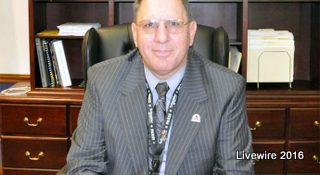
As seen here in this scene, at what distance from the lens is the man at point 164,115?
4.94ft

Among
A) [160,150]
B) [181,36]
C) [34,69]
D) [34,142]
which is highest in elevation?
[181,36]

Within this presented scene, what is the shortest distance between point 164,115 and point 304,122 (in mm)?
1266

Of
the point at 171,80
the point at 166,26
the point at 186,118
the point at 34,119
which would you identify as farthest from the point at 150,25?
the point at 34,119

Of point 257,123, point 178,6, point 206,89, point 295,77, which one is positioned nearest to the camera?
point 178,6

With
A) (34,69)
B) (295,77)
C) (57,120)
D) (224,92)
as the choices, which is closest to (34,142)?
(57,120)

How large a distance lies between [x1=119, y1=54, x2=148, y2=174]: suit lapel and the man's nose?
0.21 meters

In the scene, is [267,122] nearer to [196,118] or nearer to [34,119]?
[196,118]

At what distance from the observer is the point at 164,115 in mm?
1578

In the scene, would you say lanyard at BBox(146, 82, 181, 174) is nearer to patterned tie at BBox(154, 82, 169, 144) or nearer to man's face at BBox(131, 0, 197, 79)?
patterned tie at BBox(154, 82, 169, 144)

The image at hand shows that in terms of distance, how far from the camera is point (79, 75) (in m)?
3.04

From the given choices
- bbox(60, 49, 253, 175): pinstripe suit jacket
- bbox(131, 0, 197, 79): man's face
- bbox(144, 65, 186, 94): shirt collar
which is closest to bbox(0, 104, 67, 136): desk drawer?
bbox(60, 49, 253, 175): pinstripe suit jacket

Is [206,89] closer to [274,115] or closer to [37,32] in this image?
[274,115]

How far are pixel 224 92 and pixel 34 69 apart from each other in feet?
4.53

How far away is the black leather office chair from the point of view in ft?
6.28
